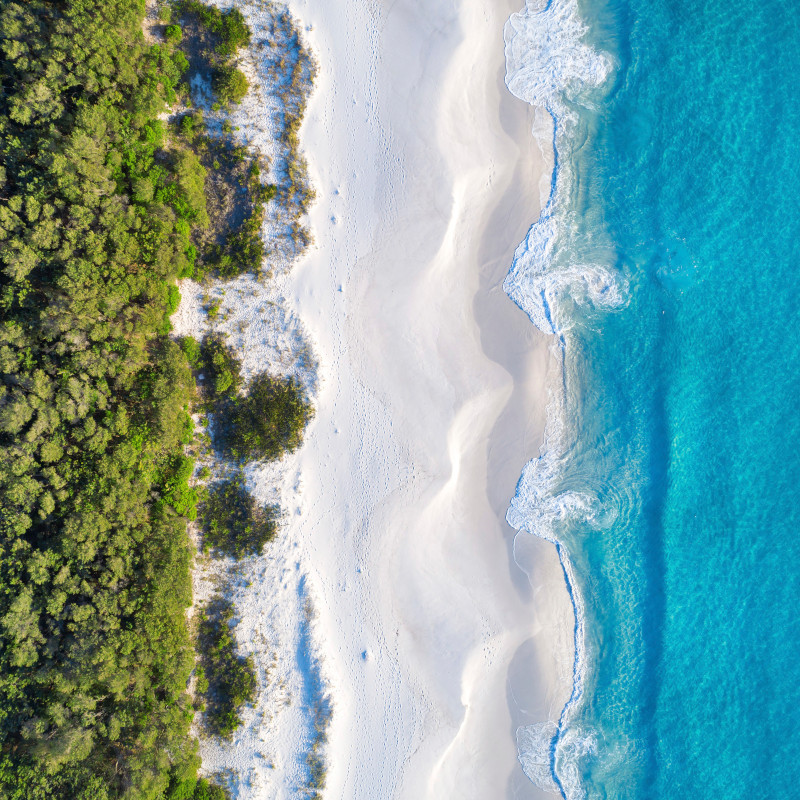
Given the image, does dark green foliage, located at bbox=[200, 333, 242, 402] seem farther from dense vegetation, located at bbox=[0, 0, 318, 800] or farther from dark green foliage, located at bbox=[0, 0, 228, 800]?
dark green foliage, located at bbox=[0, 0, 228, 800]

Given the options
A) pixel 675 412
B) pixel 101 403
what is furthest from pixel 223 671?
pixel 675 412

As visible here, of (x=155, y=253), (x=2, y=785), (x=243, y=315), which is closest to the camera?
(x=2, y=785)

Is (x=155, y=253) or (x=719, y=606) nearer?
(x=155, y=253)

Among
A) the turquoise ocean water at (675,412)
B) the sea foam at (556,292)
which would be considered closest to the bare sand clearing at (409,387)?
the sea foam at (556,292)

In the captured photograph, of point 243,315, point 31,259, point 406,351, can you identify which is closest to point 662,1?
point 406,351

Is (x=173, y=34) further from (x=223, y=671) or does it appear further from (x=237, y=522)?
(x=223, y=671)

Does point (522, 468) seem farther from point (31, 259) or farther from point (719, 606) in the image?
point (31, 259)

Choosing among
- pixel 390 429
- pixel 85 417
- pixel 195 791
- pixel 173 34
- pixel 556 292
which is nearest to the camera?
pixel 85 417
